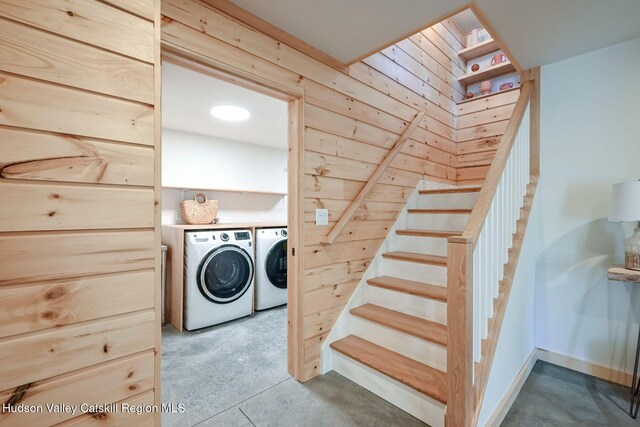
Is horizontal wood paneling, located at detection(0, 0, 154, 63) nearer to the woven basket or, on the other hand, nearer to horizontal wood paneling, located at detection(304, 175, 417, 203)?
horizontal wood paneling, located at detection(304, 175, 417, 203)

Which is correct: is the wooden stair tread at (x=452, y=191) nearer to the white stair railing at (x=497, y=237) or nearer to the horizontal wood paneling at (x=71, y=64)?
the white stair railing at (x=497, y=237)

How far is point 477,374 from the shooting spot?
54.9 inches

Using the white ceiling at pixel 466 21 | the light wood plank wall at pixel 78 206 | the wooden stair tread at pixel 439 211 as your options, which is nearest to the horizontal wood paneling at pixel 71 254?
the light wood plank wall at pixel 78 206

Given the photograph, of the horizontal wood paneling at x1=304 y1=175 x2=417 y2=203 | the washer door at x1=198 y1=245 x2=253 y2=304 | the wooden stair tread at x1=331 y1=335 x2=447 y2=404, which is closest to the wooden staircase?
the wooden stair tread at x1=331 y1=335 x2=447 y2=404

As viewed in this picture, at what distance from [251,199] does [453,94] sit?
3163 millimetres

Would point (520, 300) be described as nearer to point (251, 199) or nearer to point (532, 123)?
point (532, 123)

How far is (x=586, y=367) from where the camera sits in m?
2.09

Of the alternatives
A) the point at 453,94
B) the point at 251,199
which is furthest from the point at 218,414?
the point at 453,94

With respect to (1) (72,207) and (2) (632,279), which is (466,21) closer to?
(2) (632,279)

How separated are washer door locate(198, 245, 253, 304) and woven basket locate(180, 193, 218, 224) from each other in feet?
2.17

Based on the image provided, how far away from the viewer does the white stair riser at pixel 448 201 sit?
2681 mm

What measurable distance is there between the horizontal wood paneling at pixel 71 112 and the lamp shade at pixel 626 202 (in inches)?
101

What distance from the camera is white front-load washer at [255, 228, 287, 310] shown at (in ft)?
10.9

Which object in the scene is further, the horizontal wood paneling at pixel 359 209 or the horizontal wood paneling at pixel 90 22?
the horizontal wood paneling at pixel 359 209
